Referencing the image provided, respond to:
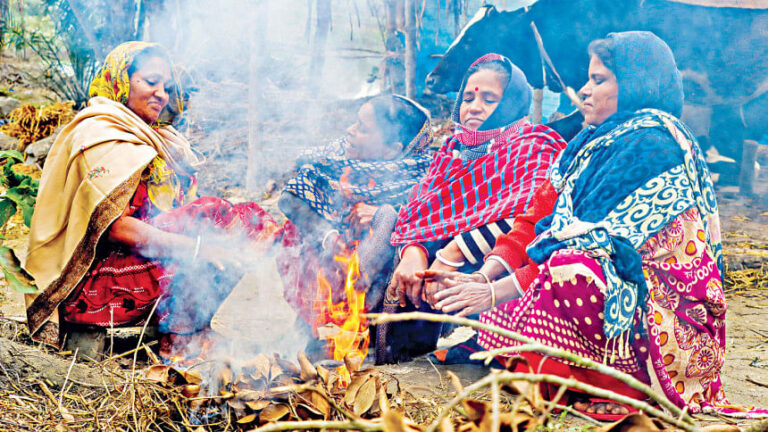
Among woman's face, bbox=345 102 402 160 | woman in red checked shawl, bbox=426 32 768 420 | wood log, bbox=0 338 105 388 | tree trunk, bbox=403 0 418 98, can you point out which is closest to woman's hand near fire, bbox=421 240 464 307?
woman in red checked shawl, bbox=426 32 768 420

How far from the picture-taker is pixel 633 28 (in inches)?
139

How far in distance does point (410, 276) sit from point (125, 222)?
5.48ft

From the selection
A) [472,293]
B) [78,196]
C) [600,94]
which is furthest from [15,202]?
[600,94]

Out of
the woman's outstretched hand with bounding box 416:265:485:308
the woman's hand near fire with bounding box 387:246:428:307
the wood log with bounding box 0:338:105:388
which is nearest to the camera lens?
the wood log with bounding box 0:338:105:388

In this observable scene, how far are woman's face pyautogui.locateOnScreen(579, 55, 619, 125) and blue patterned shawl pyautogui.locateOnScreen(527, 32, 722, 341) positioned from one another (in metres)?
0.04

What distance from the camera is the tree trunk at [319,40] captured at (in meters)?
4.36

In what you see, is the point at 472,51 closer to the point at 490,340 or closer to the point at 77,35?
the point at 490,340

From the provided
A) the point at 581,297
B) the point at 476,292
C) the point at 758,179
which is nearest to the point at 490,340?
the point at 476,292

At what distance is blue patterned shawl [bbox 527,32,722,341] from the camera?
2.53m

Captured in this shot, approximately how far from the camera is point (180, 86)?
12.0 feet

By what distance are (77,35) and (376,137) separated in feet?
17.4

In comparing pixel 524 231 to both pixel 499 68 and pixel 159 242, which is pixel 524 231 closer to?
pixel 499 68

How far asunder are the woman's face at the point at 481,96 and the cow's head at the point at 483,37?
0.47 metres

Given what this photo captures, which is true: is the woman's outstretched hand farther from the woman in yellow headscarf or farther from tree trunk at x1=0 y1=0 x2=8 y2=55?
tree trunk at x1=0 y1=0 x2=8 y2=55
